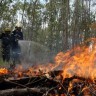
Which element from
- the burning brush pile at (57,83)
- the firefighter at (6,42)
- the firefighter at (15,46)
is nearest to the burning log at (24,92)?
the burning brush pile at (57,83)

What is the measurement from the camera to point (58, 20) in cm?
5528

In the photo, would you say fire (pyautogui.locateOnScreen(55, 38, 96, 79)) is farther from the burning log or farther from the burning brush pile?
the burning log

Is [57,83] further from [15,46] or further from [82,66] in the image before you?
[15,46]

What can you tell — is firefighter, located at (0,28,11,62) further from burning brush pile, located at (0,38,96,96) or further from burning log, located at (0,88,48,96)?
burning log, located at (0,88,48,96)

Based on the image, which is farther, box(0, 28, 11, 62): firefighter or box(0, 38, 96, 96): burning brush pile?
box(0, 28, 11, 62): firefighter

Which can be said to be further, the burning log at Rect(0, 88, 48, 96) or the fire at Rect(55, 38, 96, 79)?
the fire at Rect(55, 38, 96, 79)

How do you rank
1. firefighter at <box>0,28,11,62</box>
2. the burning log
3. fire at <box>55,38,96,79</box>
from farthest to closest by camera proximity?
firefighter at <box>0,28,11,62</box> < fire at <box>55,38,96,79</box> < the burning log

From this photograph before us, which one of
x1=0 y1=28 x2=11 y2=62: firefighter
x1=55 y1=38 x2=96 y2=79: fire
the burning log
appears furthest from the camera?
x1=0 y1=28 x2=11 y2=62: firefighter

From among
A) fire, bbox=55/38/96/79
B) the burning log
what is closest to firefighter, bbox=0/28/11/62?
fire, bbox=55/38/96/79

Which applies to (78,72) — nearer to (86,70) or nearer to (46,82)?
(86,70)

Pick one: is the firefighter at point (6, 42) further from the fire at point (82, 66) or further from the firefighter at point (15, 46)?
the fire at point (82, 66)

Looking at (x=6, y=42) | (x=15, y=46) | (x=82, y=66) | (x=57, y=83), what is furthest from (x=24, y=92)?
(x=6, y=42)

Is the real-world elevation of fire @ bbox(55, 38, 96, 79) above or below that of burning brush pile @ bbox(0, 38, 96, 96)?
above

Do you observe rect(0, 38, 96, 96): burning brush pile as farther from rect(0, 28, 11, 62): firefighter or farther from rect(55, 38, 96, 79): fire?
rect(0, 28, 11, 62): firefighter
